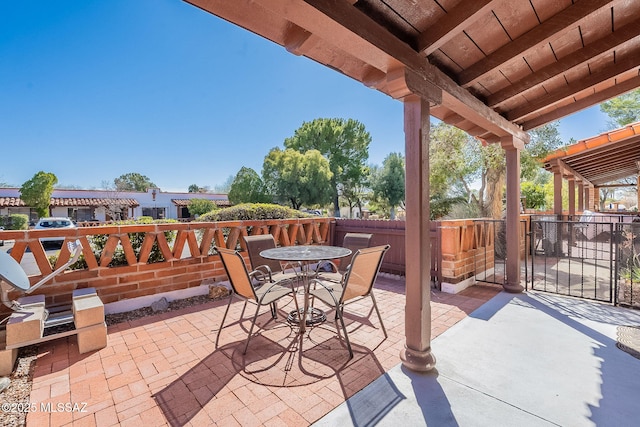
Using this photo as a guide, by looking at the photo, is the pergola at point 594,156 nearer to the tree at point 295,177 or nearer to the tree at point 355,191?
the tree at point 295,177

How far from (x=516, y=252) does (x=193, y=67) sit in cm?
1992

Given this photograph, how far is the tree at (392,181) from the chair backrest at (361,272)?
793 inches

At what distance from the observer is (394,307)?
3.59m

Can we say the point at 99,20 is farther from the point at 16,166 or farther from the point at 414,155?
the point at 16,166

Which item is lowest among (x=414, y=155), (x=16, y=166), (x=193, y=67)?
(x=414, y=155)

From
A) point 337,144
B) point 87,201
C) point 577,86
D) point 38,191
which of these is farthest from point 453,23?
point 87,201

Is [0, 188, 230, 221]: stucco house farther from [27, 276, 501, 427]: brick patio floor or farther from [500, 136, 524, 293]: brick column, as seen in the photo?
[500, 136, 524, 293]: brick column

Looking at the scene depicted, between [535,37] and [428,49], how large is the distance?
0.88 metres

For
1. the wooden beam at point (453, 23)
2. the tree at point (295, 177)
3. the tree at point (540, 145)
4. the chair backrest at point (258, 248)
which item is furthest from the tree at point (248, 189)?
the wooden beam at point (453, 23)

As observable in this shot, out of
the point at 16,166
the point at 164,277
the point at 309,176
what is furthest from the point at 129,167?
the point at 164,277

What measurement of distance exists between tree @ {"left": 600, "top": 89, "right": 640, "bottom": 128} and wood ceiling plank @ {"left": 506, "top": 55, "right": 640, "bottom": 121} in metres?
11.0

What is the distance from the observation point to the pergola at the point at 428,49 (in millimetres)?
1613

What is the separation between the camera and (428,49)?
2029mm

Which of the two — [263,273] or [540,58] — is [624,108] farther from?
[263,273]
